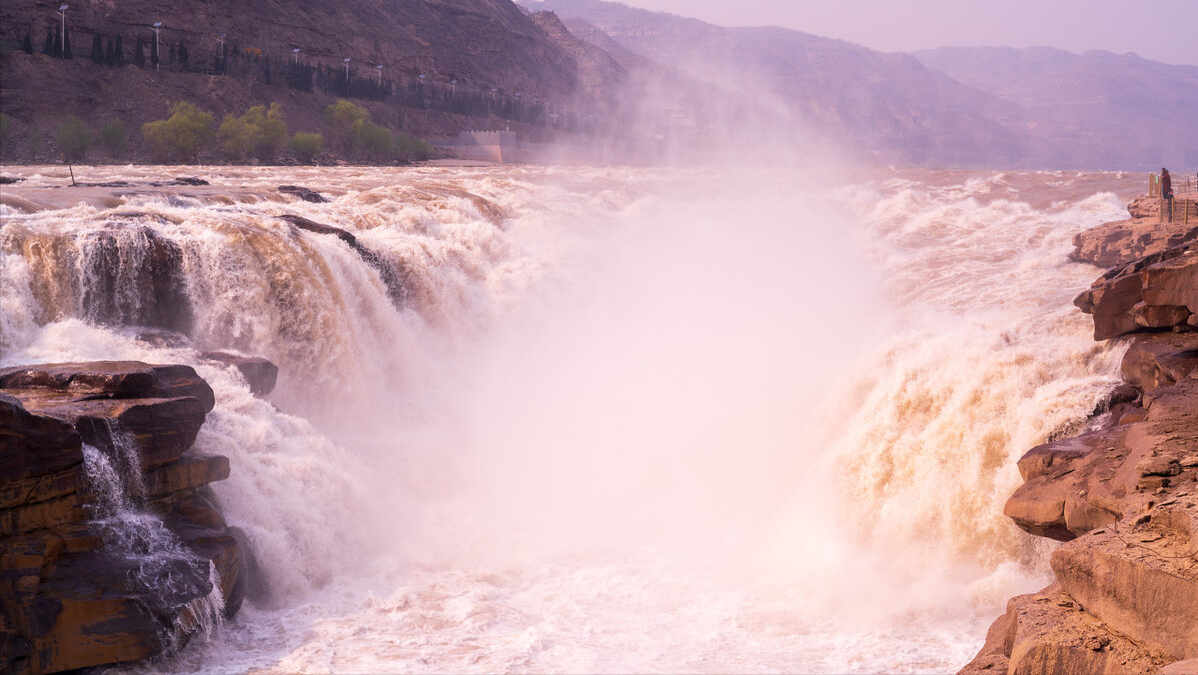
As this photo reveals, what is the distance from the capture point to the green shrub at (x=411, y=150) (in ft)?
198

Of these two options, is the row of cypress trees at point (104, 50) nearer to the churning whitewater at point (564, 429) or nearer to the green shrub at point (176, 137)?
the green shrub at point (176, 137)

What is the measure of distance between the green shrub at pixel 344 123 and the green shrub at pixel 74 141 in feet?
59.5

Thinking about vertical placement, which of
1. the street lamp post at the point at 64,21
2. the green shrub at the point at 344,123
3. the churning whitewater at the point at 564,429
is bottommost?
the churning whitewater at the point at 564,429

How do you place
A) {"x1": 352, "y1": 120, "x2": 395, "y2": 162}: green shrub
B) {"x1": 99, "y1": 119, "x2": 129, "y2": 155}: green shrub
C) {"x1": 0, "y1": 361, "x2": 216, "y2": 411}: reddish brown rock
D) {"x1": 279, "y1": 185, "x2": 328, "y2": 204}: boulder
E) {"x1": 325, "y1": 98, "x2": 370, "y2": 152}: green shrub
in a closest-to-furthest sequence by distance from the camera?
1. {"x1": 0, "y1": 361, "x2": 216, "y2": 411}: reddish brown rock
2. {"x1": 279, "y1": 185, "x2": 328, "y2": 204}: boulder
3. {"x1": 99, "y1": 119, "x2": 129, "y2": 155}: green shrub
4. {"x1": 352, "y1": 120, "x2": 395, "y2": 162}: green shrub
5. {"x1": 325, "y1": 98, "x2": 370, "y2": 152}: green shrub

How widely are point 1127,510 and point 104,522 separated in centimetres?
767

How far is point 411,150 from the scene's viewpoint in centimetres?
6191

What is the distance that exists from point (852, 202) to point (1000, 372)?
24989 mm

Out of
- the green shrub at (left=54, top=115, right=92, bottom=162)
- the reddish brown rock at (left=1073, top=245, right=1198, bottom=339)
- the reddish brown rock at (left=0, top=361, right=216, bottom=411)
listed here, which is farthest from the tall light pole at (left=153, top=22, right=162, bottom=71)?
the reddish brown rock at (left=1073, top=245, right=1198, bottom=339)

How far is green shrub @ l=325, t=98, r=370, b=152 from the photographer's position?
59.0 metres

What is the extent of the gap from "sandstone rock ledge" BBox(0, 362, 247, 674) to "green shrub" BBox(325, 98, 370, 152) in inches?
2029

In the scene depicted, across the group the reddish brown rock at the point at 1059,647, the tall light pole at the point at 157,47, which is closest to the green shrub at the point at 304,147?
the tall light pole at the point at 157,47

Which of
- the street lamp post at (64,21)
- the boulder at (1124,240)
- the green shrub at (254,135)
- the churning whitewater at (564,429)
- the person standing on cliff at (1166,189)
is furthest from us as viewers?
the street lamp post at (64,21)

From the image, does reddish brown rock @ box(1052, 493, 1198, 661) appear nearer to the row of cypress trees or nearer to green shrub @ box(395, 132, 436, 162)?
green shrub @ box(395, 132, 436, 162)

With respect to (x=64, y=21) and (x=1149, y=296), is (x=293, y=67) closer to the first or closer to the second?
(x=64, y=21)
